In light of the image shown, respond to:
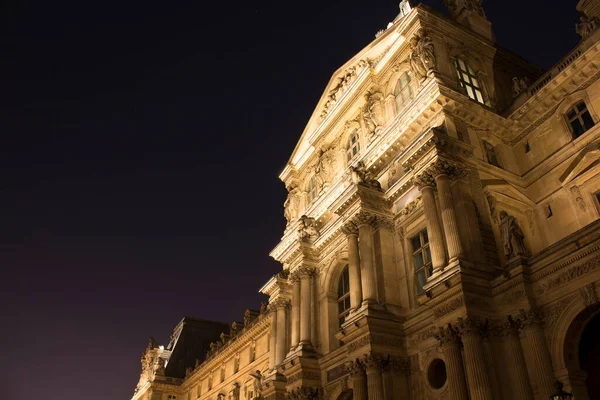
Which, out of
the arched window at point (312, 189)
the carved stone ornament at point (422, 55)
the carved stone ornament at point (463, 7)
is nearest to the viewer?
Answer: the carved stone ornament at point (422, 55)

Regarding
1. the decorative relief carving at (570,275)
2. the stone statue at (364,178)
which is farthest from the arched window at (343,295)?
the decorative relief carving at (570,275)

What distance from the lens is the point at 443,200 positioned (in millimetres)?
19984

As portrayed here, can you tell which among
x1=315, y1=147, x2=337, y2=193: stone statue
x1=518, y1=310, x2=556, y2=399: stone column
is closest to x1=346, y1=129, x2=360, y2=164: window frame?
x1=315, y1=147, x2=337, y2=193: stone statue

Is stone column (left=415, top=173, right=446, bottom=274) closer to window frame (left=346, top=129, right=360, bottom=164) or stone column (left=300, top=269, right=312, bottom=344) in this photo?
window frame (left=346, top=129, right=360, bottom=164)

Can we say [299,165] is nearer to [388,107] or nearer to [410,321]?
[388,107]

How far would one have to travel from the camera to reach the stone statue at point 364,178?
2470cm

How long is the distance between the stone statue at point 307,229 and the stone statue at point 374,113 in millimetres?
6096

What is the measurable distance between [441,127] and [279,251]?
49.6 ft

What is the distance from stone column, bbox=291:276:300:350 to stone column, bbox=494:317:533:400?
42.9ft

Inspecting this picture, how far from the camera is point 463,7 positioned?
31.2 m

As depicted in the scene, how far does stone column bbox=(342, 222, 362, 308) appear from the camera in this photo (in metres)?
23.6

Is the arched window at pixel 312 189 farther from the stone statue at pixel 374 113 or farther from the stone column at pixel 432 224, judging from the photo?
the stone column at pixel 432 224

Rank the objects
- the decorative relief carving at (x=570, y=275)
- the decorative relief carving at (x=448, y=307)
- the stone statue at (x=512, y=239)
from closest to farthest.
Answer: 1. the decorative relief carving at (x=570, y=275)
2. the decorative relief carving at (x=448, y=307)
3. the stone statue at (x=512, y=239)

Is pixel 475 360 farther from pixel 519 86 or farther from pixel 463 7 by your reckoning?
pixel 463 7
